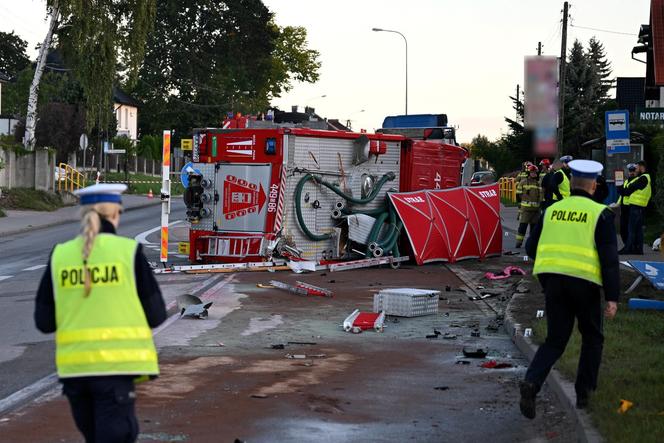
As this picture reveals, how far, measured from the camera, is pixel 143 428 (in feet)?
24.8

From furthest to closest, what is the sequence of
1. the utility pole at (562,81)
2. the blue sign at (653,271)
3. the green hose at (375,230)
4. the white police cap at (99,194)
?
1. the utility pole at (562,81)
2. the green hose at (375,230)
3. the blue sign at (653,271)
4. the white police cap at (99,194)

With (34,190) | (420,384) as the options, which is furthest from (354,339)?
(34,190)

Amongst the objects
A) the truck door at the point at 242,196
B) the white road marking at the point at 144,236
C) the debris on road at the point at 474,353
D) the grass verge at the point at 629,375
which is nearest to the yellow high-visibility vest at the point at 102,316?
the grass verge at the point at 629,375

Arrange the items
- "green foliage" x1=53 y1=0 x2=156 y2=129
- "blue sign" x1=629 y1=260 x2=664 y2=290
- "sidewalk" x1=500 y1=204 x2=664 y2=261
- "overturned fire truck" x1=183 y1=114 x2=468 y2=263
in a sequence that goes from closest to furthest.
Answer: "blue sign" x1=629 y1=260 x2=664 y2=290
"overturned fire truck" x1=183 y1=114 x2=468 y2=263
"sidewalk" x1=500 y1=204 x2=664 y2=261
"green foliage" x1=53 y1=0 x2=156 y2=129

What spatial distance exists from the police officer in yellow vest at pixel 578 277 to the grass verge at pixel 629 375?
0.34m

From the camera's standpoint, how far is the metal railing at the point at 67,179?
4375 centimetres

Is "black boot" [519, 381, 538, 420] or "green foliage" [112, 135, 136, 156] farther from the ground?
"green foliage" [112, 135, 136, 156]

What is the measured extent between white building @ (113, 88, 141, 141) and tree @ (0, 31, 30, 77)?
11688 millimetres

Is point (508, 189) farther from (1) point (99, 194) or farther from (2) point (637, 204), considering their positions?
(1) point (99, 194)

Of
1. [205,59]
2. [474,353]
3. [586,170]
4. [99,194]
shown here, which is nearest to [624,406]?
[586,170]

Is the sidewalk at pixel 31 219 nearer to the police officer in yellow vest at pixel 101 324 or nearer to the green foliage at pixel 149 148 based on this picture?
the police officer in yellow vest at pixel 101 324

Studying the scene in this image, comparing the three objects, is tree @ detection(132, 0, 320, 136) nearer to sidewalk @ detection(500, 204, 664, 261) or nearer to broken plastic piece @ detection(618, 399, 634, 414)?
sidewalk @ detection(500, 204, 664, 261)

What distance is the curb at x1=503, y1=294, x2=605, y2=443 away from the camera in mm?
6938

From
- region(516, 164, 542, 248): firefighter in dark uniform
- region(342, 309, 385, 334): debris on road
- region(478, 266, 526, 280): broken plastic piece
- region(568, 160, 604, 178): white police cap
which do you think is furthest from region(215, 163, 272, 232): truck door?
region(568, 160, 604, 178): white police cap
